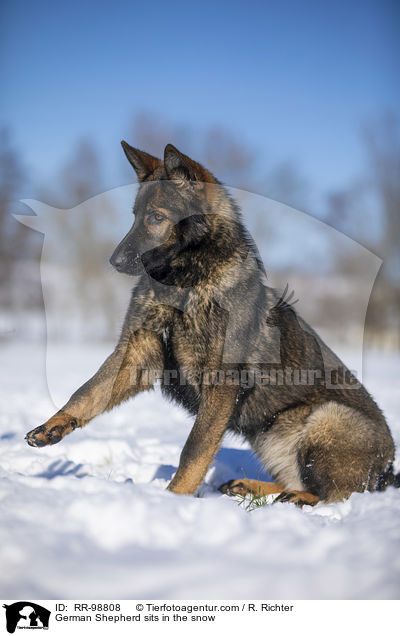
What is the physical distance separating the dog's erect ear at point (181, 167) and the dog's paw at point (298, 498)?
7.10 feet

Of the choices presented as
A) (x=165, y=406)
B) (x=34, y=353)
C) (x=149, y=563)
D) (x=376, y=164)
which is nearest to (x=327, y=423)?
(x=149, y=563)

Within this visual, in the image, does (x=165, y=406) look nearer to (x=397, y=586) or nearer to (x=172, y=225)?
(x=172, y=225)

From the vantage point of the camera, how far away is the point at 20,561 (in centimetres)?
162

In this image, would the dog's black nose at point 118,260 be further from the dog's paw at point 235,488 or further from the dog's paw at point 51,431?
the dog's paw at point 235,488

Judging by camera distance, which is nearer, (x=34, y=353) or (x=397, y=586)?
(x=397, y=586)

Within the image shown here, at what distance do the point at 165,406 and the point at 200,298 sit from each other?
4.21 meters

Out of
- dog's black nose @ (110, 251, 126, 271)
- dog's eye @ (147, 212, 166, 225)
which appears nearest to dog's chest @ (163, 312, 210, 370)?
dog's black nose @ (110, 251, 126, 271)

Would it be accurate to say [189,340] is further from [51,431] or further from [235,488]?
[235,488]

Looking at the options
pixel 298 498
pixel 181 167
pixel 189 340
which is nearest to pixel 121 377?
pixel 189 340

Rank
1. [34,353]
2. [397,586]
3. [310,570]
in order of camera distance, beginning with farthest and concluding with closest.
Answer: [34,353] < [310,570] < [397,586]

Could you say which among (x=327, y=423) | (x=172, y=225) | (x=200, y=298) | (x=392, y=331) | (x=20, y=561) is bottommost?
(x=20, y=561)

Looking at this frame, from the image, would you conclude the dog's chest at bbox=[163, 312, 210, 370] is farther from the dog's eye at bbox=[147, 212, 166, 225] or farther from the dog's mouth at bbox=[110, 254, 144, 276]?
the dog's eye at bbox=[147, 212, 166, 225]

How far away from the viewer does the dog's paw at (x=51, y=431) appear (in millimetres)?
2600

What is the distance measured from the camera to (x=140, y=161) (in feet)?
10.9
